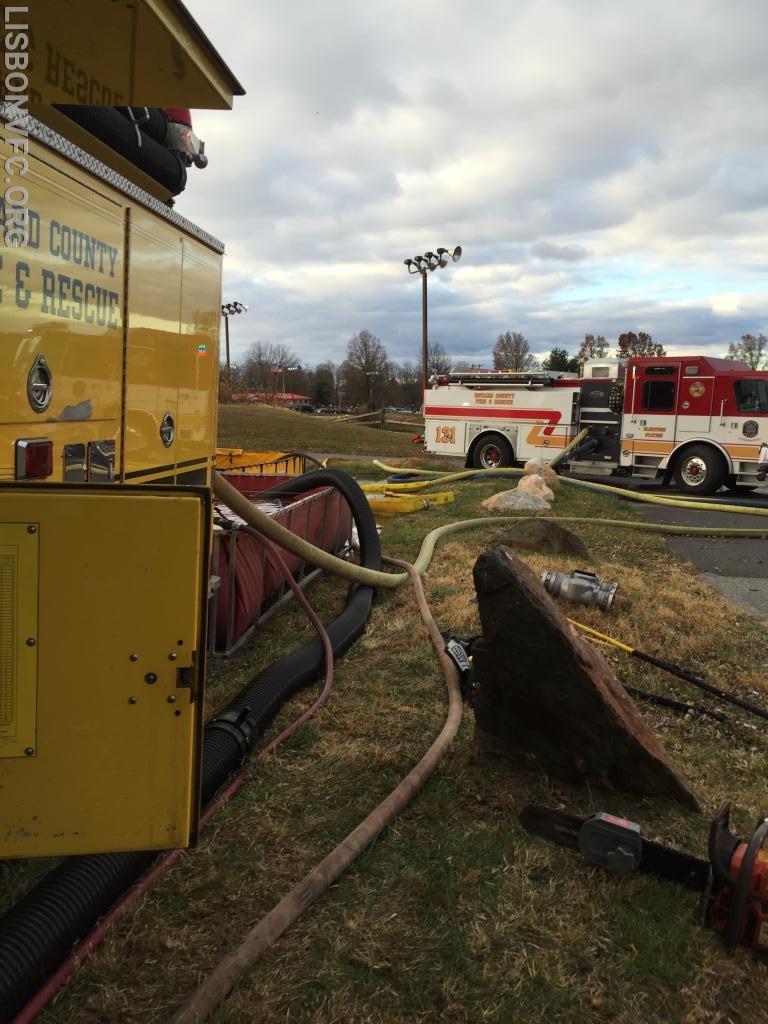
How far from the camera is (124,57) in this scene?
2738mm

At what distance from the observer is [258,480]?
859cm

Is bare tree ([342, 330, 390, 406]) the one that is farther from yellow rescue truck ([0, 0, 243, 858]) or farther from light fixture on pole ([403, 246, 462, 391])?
yellow rescue truck ([0, 0, 243, 858])

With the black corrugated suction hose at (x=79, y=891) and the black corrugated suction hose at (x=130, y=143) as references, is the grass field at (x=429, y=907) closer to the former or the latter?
the black corrugated suction hose at (x=79, y=891)

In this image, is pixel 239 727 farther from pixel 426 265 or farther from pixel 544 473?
pixel 426 265

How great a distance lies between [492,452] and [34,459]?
16.6 meters

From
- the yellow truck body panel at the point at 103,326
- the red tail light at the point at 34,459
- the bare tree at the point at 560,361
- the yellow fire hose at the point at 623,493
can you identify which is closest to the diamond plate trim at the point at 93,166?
the yellow truck body panel at the point at 103,326

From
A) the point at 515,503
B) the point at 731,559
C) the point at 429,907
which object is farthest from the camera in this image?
the point at 515,503

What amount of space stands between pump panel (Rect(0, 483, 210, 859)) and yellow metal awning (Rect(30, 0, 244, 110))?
163 centimetres

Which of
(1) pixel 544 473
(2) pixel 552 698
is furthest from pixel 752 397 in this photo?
(2) pixel 552 698

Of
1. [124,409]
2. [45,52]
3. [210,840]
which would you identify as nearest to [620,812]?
[210,840]

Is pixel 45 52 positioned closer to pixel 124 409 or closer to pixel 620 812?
pixel 124 409

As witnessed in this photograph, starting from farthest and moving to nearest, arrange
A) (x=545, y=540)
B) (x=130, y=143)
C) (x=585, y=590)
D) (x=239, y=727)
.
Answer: (x=545, y=540) < (x=585, y=590) < (x=130, y=143) < (x=239, y=727)

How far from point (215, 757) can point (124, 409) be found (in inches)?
62.2

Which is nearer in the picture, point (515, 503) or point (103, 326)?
point (103, 326)
